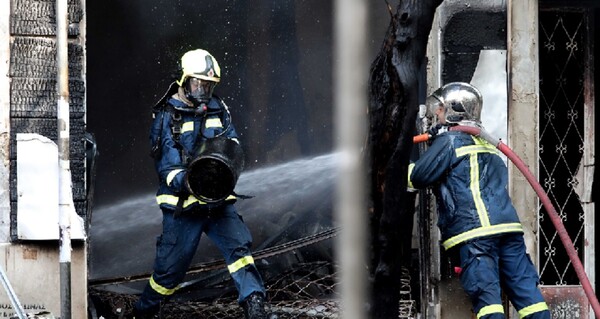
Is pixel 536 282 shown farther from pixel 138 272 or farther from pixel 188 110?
pixel 138 272

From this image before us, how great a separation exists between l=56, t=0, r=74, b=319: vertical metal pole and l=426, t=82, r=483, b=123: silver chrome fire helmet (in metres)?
2.30

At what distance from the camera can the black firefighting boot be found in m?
7.77

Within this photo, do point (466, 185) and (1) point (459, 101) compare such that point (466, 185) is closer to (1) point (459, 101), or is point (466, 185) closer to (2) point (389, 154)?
(1) point (459, 101)

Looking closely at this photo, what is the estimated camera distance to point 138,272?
10141 mm

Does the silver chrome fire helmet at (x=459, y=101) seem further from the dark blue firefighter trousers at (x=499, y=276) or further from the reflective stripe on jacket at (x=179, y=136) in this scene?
the reflective stripe on jacket at (x=179, y=136)

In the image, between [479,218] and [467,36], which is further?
[467,36]

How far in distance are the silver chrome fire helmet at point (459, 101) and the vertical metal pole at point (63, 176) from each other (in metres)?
2.30

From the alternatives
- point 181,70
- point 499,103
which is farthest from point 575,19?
point 181,70

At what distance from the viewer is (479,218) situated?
7.24 meters

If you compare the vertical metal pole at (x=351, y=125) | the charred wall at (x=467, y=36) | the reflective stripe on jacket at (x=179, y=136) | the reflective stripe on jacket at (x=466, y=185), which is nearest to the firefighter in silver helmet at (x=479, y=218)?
the reflective stripe on jacket at (x=466, y=185)

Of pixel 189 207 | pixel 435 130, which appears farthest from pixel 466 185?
pixel 189 207

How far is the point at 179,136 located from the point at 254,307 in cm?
121

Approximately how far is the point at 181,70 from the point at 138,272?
2662 mm

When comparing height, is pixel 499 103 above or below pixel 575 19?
below
